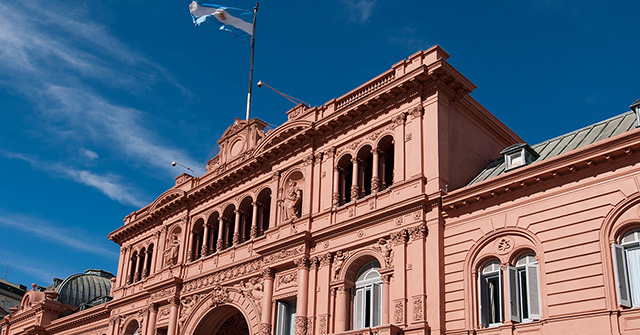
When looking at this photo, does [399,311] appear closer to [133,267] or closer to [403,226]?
[403,226]

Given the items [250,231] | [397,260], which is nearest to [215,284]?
[250,231]

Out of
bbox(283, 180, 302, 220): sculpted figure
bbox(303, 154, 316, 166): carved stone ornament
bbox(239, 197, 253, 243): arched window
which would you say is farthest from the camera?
bbox(239, 197, 253, 243): arched window

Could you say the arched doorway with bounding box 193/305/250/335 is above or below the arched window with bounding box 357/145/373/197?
below

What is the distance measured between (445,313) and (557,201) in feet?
18.1

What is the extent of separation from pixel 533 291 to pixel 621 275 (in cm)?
301

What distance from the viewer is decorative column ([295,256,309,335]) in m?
28.9

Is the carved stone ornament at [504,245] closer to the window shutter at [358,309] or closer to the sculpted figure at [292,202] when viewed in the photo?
the window shutter at [358,309]

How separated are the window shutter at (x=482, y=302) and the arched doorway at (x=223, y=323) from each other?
47.6ft

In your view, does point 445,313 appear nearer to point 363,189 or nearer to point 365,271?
point 365,271

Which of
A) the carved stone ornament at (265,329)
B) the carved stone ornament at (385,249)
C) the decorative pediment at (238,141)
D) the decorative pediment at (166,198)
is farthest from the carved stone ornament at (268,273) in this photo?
the decorative pediment at (166,198)

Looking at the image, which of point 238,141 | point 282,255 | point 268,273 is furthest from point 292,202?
point 238,141

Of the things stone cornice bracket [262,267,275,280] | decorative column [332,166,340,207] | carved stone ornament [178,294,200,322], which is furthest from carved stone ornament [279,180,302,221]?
carved stone ornament [178,294,200,322]

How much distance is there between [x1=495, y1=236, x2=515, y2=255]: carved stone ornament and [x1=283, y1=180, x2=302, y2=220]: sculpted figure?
11018 millimetres

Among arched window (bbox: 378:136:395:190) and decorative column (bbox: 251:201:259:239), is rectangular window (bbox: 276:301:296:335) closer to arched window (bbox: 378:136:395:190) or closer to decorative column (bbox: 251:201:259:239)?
decorative column (bbox: 251:201:259:239)
